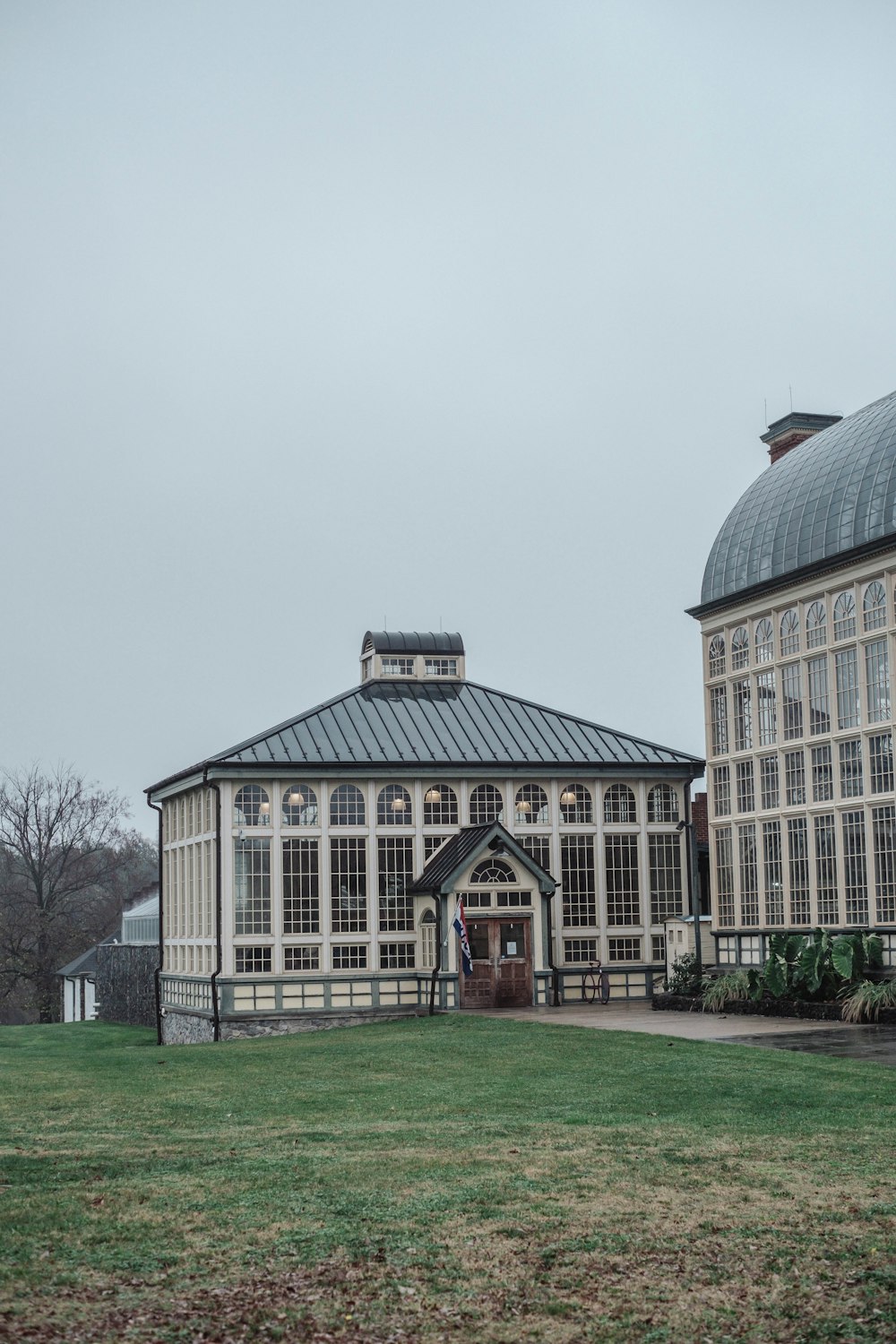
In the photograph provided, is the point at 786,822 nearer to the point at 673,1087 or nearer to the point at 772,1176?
the point at 673,1087

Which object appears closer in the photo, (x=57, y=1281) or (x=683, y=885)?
(x=57, y=1281)

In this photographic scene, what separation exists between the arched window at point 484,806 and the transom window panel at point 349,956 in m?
4.20

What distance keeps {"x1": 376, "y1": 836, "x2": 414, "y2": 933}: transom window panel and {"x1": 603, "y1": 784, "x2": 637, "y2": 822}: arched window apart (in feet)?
16.9

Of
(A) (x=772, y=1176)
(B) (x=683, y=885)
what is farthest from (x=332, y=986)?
(A) (x=772, y=1176)

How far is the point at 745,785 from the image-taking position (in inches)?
1310

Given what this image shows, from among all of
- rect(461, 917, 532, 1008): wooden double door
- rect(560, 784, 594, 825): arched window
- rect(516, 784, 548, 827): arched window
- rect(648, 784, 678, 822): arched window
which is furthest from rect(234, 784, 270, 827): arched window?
rect(648, 784, 678, 822): arched window

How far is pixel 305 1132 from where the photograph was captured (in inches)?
571

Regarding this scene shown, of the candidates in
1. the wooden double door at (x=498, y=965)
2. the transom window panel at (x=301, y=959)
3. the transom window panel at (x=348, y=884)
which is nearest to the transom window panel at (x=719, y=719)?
the wooden double door at (x=498, y=965)

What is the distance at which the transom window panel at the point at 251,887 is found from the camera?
34531mm

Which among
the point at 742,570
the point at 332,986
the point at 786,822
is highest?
the point at 742,570

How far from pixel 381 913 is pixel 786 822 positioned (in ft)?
32.4

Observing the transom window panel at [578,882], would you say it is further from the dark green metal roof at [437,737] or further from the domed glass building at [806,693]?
the domed glass building at [806,693]

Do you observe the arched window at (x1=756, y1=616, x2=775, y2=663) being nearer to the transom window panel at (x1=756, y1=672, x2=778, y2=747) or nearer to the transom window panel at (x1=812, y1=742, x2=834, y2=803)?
the transom window panel at (x1=756, y1=672, x2=778, y2=747)

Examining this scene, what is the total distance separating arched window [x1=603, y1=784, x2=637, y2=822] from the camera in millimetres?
37406
